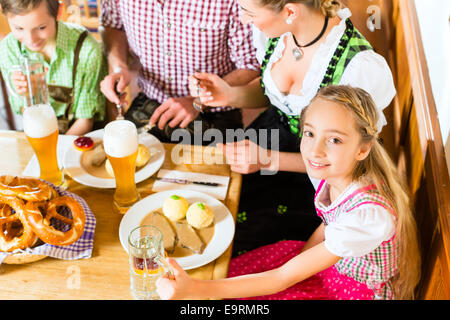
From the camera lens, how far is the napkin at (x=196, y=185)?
→ 3.97 ft

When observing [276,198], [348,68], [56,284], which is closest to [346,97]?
[348,68]

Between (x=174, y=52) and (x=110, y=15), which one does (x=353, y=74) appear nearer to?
(x=174, y=52)

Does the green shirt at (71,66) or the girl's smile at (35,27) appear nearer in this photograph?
the girl's smile at (35,27)

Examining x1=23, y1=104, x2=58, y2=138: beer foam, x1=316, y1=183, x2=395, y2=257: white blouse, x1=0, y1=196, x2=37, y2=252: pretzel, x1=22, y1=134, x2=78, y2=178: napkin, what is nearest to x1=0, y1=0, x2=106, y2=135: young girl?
x1=22, y1=134, x2=78, y2=178: napkin

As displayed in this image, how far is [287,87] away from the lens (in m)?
1.44

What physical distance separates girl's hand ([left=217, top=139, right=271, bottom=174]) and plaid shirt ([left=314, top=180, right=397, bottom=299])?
0.23m

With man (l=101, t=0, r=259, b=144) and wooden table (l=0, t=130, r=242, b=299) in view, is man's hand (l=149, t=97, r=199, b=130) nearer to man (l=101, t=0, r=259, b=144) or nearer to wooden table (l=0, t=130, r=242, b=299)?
man (l=101, t=0, r=259, b=144)

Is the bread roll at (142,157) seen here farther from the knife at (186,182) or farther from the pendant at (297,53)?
the pendant at (297,53)

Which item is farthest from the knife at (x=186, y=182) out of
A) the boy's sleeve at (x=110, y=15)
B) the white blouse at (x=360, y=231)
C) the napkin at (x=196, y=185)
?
the boy's sleeve at (x=110, y=15)

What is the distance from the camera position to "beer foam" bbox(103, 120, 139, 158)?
1.08 m

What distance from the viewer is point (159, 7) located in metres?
1.67

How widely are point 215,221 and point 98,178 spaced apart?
1.11 feet

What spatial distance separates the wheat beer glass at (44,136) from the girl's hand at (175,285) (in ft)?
1.47

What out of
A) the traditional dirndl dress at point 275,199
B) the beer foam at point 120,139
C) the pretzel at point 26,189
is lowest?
the traditional dirndl dress at point 275,199
